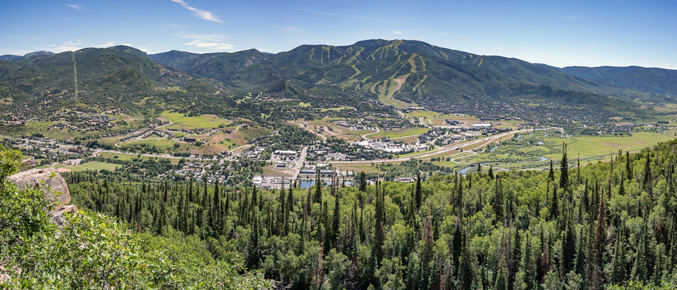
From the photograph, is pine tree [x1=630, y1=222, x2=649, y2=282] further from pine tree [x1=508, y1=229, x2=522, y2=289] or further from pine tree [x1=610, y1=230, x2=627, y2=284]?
pine tree [x1=508, y1=229, x2=522, y2=289]

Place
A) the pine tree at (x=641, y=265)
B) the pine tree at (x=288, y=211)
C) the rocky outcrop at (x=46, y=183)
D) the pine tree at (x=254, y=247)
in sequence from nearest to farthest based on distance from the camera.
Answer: the rocky outcrop at (x=46, y=183)
the pine tree at (x=641, y=265)
the pine tree at (x=254, y=247)
the pine tree at (x=288, y=211)

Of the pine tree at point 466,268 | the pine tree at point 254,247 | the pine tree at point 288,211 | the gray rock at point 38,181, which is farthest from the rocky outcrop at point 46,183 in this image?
the pine tree at point 466,268

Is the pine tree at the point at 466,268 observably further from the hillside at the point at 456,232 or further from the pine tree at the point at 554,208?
the pine tree at the point at 554,208

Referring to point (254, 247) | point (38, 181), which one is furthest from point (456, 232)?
point (38, 181)

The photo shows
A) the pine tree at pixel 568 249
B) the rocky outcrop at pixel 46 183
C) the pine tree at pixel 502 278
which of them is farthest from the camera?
the pine tree at pixel 568 249

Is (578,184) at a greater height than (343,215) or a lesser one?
greater

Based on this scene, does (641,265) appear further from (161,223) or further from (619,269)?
(161,223)

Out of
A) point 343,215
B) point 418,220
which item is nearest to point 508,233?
point 418,220

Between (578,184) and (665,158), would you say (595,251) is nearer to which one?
(578,184)

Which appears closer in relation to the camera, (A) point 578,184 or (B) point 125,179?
(A) point 578,184
